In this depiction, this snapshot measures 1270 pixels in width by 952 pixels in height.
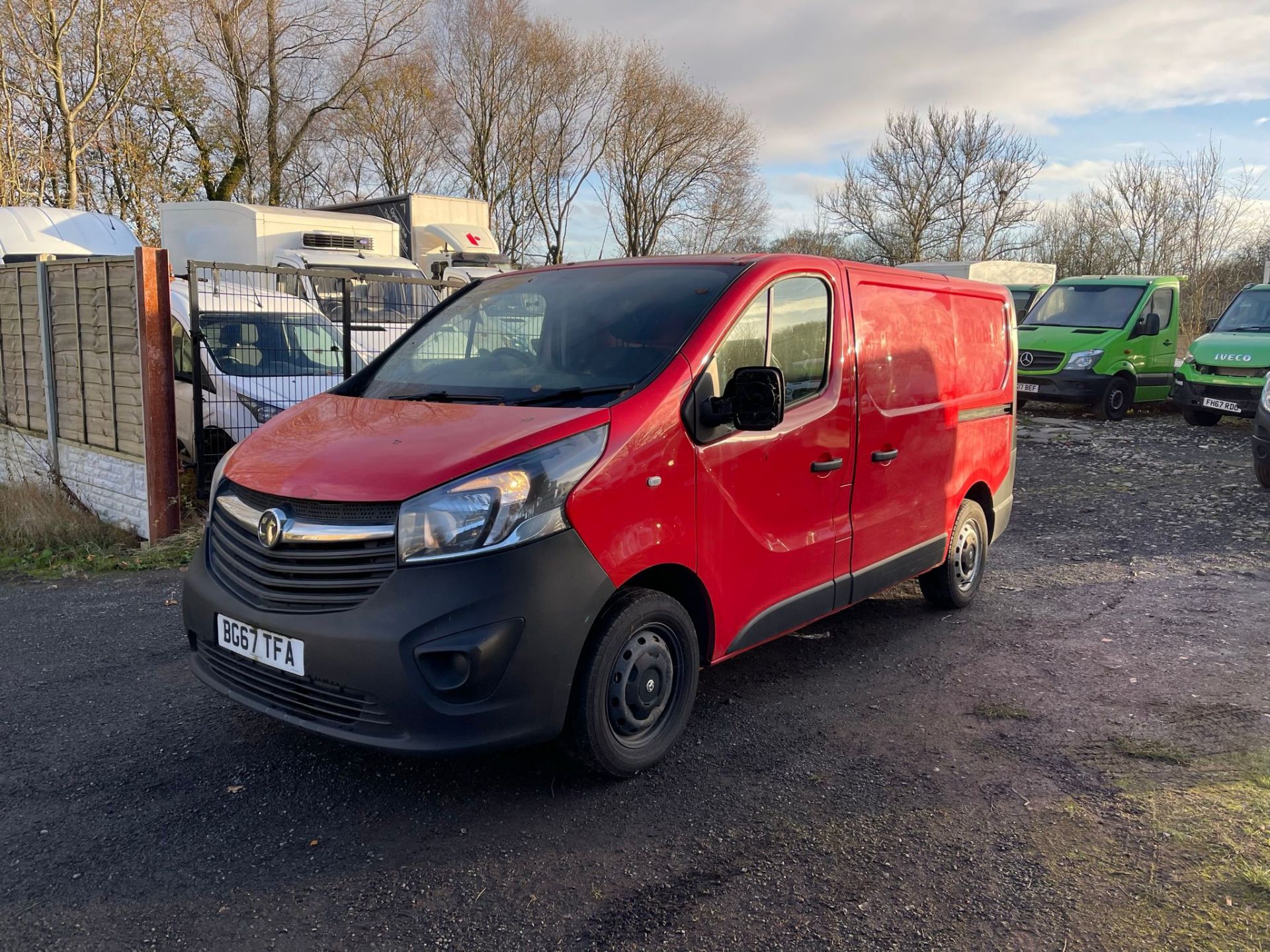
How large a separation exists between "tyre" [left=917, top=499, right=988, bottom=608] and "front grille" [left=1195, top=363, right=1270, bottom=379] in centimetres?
944

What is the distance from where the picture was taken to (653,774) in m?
3.55

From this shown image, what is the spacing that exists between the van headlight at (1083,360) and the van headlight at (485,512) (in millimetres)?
13785

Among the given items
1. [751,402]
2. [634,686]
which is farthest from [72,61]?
[634,686]

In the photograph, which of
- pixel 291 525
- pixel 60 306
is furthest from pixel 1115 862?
pixel 60 306

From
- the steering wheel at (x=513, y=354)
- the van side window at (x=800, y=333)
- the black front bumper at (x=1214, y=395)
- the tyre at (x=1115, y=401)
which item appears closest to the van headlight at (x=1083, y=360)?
the tyre at (x=1115, y=401)

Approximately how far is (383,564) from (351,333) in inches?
251

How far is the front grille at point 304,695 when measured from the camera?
9.80ft

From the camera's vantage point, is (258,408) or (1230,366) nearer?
(258,408)

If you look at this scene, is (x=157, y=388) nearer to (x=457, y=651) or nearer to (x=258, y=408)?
(x=258, y=408)

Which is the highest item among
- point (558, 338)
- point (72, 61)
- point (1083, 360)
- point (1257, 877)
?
point (72, 61)

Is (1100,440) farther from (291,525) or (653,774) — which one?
(291,525)

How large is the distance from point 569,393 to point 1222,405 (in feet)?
42.1

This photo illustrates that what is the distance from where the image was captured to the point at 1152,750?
380 centimetres

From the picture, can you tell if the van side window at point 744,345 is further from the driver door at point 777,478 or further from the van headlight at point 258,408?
the van headlight at point 258,408
